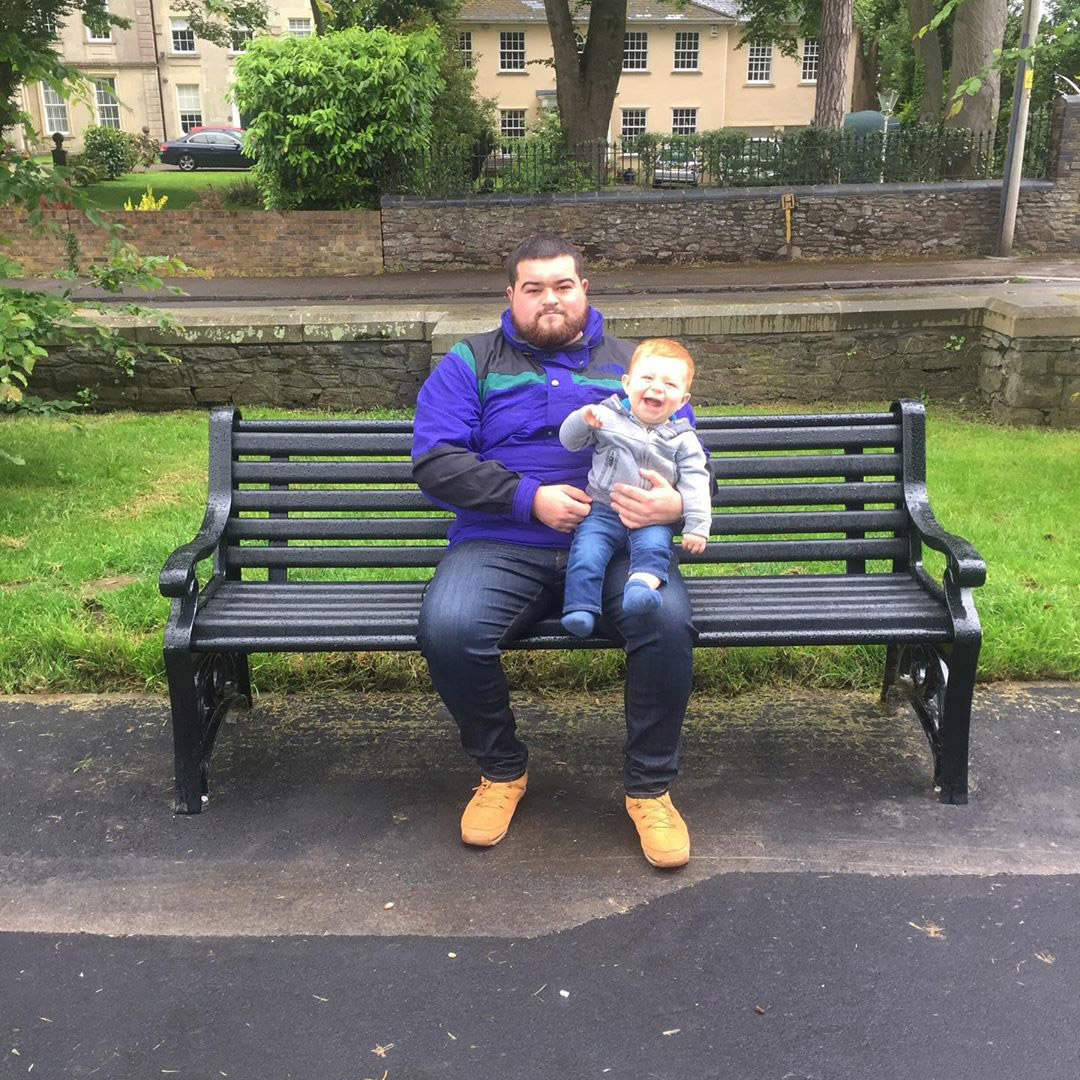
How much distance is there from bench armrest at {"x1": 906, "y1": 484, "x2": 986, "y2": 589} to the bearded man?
0.74 metres

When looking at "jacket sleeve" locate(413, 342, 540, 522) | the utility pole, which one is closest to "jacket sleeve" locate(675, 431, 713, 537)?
"jacket sleeve" locate(413, 342, 540, 522)

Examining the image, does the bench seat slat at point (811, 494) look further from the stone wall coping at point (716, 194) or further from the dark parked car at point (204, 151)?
the dark parked car at point (204, 151)

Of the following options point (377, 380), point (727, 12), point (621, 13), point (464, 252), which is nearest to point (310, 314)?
point (377, 380)

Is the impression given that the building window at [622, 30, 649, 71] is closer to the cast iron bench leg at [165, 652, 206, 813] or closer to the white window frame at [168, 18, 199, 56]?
the white window frame at [168, 18, 199, 56]

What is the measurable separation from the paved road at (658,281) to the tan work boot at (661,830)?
10486 millimetres

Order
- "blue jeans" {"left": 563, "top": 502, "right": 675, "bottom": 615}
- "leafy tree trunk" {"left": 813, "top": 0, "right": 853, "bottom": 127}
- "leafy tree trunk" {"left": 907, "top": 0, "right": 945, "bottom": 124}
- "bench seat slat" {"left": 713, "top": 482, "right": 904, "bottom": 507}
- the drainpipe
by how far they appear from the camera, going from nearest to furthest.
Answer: "blue jeans" {"left": 563, "top": 502, "right": 675, "bottom": 615}
"bench seat slat" {"left": 713, "top": 482, "right": 904, "bottom": 507}
"leafy tree trunk" {"left": 813, "top": 0, "right": 853, "bottom": 127}
"leafy tree trunk" {"left": 907, "top": 0, "right": 945, "bottom": 124}
the drainpipe

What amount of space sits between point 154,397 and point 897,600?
577 centimetres

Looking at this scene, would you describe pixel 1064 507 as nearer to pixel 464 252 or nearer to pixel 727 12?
pixel 464 252

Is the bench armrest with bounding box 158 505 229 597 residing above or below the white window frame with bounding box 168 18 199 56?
below

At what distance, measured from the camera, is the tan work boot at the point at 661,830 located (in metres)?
2.70

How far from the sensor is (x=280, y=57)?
15.7 meters

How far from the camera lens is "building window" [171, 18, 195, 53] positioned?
152 feet

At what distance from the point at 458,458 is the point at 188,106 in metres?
50.5

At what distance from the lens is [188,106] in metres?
47.6
